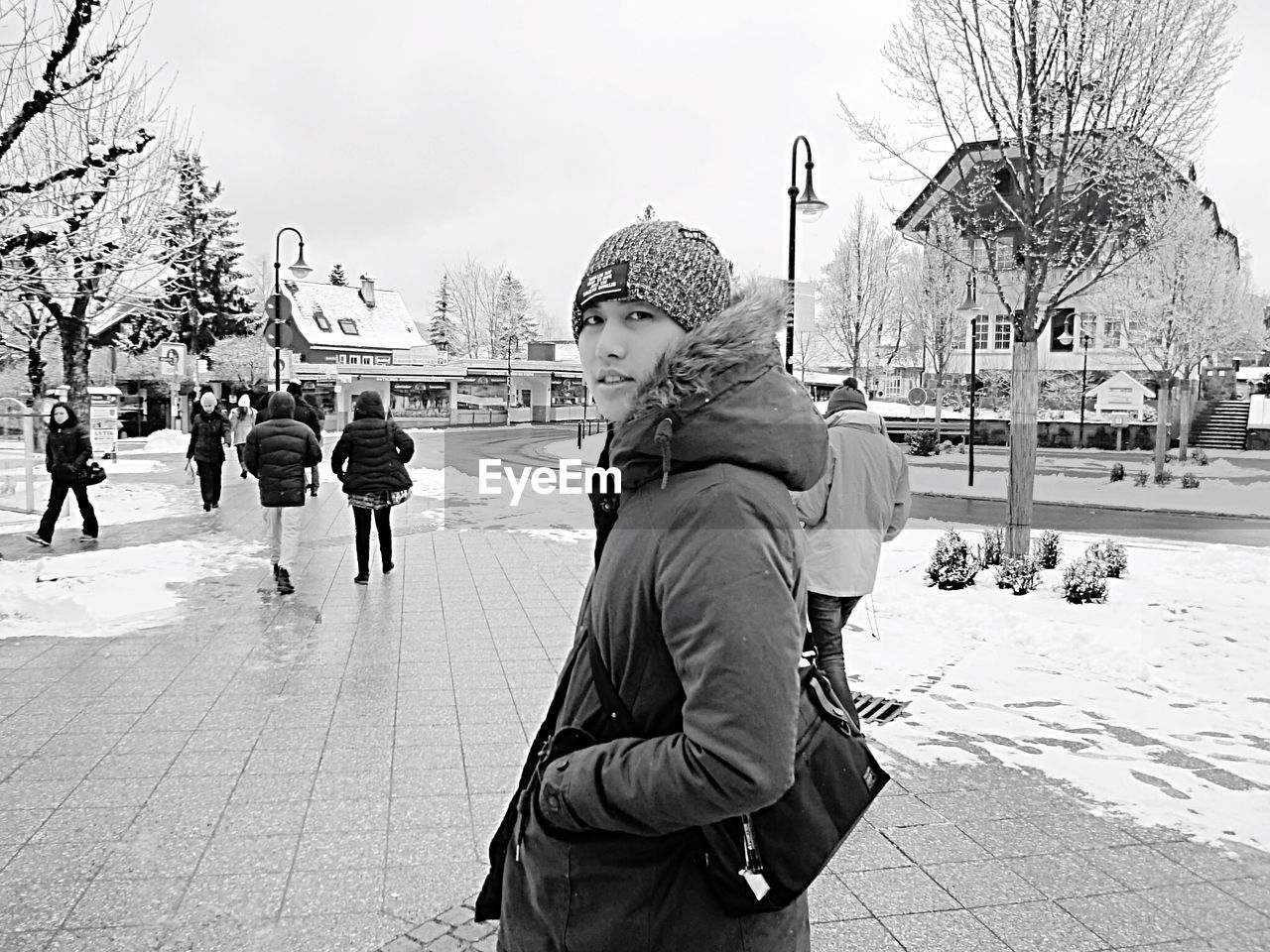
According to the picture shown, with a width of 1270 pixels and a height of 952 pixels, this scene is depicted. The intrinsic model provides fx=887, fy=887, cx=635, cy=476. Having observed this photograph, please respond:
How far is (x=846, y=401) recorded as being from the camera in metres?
5.81

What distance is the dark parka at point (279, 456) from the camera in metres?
8.70

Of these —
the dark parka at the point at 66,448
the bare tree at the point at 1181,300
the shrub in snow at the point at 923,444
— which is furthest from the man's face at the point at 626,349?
the shrub in snow at the point at 923,444

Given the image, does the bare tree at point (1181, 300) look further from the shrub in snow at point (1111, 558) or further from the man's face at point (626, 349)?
the man's face at point (626, 349)

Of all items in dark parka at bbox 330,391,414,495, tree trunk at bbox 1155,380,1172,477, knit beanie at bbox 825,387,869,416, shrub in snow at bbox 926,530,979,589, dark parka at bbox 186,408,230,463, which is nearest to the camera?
knit beanie at bbox 825,387,869,416

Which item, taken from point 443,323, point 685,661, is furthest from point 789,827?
point 443,323

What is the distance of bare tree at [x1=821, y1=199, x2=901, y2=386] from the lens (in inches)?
1499

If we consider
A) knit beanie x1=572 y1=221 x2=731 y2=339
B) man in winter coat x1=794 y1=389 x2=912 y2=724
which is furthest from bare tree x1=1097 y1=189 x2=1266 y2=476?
knit beanie x1=572 y1=221 x2=731 y2=339

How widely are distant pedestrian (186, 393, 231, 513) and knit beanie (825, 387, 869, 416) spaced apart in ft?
38.3

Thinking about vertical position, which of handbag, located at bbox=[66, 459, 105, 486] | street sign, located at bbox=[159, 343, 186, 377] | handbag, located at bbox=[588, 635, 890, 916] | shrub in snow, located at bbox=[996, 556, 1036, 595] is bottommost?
shrub in snow, located at bbox=[996, 556, 1036, 595]

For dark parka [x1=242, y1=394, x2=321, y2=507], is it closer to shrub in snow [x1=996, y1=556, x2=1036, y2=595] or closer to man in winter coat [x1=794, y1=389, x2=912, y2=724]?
man in winter coat [x1=794, y1=389, x2=912, y2=724]

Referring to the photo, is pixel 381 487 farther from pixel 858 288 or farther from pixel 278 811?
pixel 858 288

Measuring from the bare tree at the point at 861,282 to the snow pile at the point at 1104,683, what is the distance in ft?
99.3

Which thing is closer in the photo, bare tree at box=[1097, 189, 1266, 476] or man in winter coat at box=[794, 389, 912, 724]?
man in winter coat at box=[794, 389, 912, 724]

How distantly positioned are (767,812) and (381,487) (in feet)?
26.9
